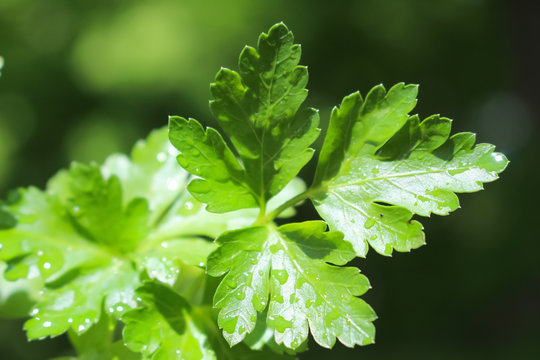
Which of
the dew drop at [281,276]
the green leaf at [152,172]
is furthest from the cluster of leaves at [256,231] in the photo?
the green leaf at [152,172]

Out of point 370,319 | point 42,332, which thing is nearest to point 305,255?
point 370,319

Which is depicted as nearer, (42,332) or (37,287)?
(42,332)

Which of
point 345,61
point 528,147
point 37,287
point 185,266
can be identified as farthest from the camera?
point 528,147

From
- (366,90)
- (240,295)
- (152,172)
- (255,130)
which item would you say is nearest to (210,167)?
(255,130)

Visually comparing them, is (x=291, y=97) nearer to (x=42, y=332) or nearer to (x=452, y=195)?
(x=452, y=195)

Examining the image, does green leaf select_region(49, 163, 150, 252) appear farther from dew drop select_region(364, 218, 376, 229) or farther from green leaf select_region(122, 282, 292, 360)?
dew drop select_region(364, 218, 376, 229)

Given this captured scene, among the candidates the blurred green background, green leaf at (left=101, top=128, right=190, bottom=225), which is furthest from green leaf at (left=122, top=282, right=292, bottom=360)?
the blurred green background

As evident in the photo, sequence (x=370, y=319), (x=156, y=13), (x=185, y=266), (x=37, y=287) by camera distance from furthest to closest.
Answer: (x=156, y=13) < (x=37, y=287) < (x=185, y=266) < (x=370, y=319)
